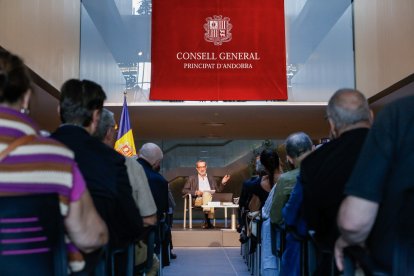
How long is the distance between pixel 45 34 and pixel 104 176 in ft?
19.3

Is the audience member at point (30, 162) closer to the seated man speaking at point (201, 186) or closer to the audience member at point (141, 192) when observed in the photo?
the audience member at point (141, 192)

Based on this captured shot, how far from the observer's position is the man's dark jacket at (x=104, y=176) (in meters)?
2.43

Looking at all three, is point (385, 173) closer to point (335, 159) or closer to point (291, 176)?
point (335, 159)

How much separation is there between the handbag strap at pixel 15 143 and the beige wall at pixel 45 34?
15.2 feet

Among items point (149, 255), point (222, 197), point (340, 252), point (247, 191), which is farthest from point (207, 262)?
point (340, 252)

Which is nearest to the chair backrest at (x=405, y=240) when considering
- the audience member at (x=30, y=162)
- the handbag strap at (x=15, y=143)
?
the audience member at (x=30, y=162)

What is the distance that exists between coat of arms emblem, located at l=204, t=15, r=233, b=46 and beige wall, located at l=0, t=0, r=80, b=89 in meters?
2.22

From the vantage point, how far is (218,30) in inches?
396

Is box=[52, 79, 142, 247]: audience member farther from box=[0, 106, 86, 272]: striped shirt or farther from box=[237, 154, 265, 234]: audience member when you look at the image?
box=[237, 154, 265, 234]: audience member

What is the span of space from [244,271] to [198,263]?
3.84 ft

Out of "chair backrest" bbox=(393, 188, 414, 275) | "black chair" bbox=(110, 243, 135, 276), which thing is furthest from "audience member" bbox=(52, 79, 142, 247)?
"chair backrest" bbox=(393, 188, 414, 275)

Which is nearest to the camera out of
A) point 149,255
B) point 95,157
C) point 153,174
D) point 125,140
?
point 95,157

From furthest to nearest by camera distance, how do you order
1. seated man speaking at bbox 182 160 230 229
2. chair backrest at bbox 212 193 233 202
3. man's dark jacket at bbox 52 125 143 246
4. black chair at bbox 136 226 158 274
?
1. seated man speaking at bbox 182 160 230 229
2. chair backrest at bbox 212 193 233 202
3. black chair at bbox 136 226 158 274
4. man's dark jacket at bbox 52 125 143 246

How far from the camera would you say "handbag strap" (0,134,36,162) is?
5.56 ft
